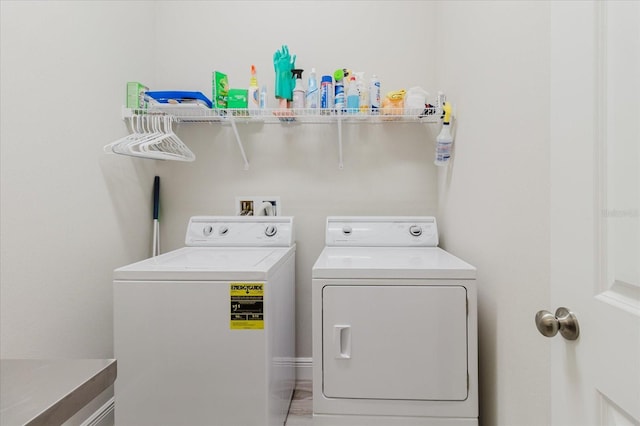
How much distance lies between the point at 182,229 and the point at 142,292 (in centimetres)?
95

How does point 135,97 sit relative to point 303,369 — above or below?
above

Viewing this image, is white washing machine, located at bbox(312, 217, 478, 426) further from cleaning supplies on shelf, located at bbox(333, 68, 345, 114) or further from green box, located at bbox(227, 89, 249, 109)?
green box, located at bbox(227, 89, 249, 109)

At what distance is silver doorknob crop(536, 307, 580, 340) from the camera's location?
0.68 m

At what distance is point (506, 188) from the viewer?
1.22 m

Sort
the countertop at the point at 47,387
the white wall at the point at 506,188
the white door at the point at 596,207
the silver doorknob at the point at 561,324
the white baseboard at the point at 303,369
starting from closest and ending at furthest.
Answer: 1. the countertop at the point at 47,387
2. the white door at the point at 596,207
3. the silver doorknob at the point at 561,324
4. the white wall at the point at 506,188
5. the white baseboard at the point at 303,369

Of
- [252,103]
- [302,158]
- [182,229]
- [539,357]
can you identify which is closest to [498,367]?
[539,357]

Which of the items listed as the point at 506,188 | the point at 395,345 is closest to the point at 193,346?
the point at 395,345

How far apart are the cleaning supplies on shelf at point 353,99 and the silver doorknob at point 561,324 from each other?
141 centimetres

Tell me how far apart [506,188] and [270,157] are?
1.39m

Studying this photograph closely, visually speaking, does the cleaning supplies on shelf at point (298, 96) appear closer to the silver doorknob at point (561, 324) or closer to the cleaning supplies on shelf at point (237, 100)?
the cleaning supplies on shelf at point (237, 100)

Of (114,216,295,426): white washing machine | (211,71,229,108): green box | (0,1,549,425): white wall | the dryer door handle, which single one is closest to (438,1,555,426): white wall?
(0,1,549,425): white wall

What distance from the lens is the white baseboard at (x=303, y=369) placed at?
212 cm

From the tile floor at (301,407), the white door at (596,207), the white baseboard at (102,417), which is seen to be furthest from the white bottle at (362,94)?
the white baseboard at (102,417)

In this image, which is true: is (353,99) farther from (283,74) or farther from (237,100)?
(237,100)
